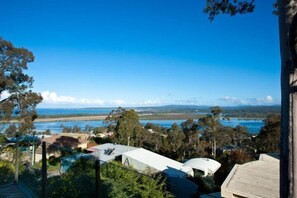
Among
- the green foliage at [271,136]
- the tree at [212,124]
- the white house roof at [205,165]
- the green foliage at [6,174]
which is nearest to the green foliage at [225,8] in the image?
the green foliage at [6,174]

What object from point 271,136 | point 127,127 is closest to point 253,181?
point 271,136

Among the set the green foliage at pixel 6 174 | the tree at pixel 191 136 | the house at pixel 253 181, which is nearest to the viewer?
the green foliage at pixel 6 174

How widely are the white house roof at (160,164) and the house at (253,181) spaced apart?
692cm

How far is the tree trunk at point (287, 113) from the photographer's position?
1.88 metres

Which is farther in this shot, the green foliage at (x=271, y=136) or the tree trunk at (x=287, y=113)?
the green foliage at (x=271, y=136)

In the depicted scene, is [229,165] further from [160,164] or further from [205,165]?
[160,164]

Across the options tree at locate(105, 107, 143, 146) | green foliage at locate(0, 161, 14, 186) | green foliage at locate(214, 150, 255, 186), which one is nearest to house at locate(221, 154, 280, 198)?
green foliage at locate(0, 161, 14, 186)

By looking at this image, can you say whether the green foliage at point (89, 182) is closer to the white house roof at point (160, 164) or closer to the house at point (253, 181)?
the house at point (253, 181)

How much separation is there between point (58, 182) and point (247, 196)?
411cm

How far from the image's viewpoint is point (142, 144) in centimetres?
3231

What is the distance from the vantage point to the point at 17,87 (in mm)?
17578

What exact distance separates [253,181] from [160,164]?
9342 mm

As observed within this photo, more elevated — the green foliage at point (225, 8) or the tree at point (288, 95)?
the green foliage at point (225, 8)

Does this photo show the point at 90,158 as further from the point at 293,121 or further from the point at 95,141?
the point at 95,141
